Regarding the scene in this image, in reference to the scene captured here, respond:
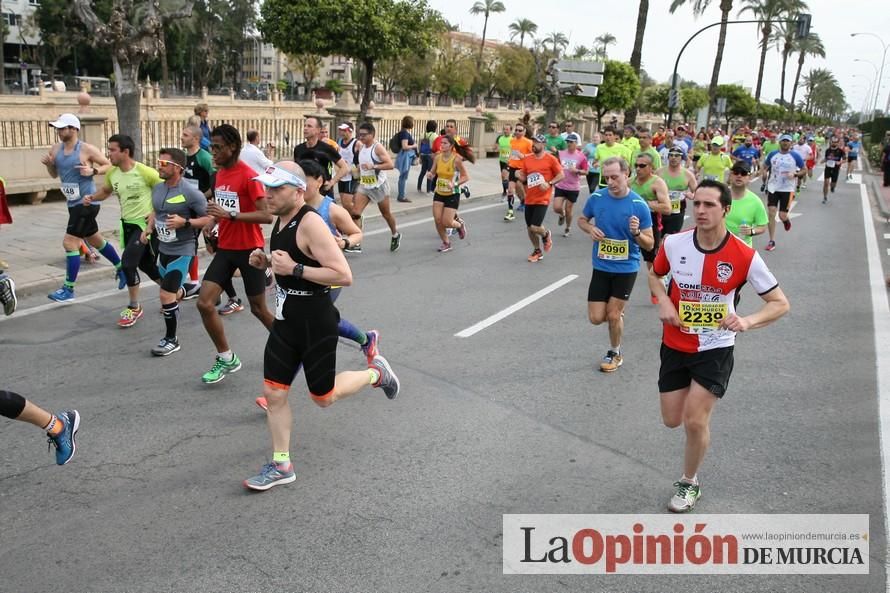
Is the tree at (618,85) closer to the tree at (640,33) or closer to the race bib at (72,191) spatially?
the tree at (640,33)

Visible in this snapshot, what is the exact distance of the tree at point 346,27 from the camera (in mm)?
19250

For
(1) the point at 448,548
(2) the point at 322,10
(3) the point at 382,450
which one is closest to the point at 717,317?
(1) the point at 448,548

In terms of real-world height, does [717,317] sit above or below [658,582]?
above

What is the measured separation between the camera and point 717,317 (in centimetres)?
403

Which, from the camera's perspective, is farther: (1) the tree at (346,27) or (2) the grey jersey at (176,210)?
(1) the tree at (346,27)

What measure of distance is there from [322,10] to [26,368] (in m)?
15.3

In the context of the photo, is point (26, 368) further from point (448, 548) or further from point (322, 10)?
point (322, 10)

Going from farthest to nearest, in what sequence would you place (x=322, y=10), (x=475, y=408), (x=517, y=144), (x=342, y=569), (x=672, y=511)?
1. (x=322, y=10)
2. (x=517, y=144)
3. (x=475, y=408)
4. (x=672, y=511)
5. (x=342, y=569)

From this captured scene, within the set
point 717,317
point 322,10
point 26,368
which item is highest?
point 322,10

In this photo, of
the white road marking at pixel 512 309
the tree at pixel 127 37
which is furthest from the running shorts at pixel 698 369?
the tree at pixel 127 37

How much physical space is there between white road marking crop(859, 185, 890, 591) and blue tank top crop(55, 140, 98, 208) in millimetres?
7557

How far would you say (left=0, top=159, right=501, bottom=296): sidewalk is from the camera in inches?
330

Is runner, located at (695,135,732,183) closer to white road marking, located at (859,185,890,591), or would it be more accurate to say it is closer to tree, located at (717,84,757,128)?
white road marking, located at (859,185,890,591)

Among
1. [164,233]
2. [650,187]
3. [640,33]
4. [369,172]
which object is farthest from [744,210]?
[640,33]
